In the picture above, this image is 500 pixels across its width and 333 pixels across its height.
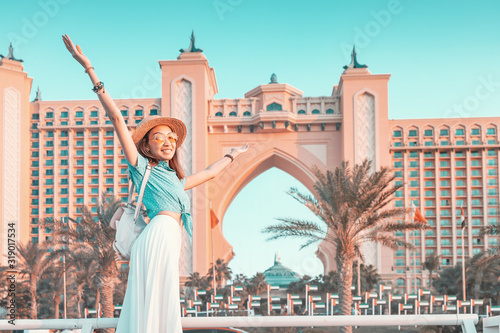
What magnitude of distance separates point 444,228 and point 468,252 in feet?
8.72

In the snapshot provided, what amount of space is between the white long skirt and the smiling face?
1.95 feet

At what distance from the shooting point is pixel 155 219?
375 centimetres

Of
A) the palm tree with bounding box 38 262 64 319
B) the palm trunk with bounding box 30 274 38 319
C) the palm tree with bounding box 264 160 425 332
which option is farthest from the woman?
the palm tree with bounding box 38 262 64 319

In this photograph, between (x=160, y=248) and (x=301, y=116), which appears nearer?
(x=160, y=248)

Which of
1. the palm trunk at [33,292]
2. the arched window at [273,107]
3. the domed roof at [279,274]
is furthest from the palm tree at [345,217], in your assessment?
the domed roof at [279,274]

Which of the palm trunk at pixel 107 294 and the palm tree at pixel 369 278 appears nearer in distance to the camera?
the palm trunk at pixel 107 294

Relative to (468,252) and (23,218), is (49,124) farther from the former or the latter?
(468,252)

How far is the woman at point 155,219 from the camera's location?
3480mm

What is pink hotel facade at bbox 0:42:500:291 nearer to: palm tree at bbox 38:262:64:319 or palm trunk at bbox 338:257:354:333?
palm tree at bbox 38:262:64:319

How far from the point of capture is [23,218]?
4478cm

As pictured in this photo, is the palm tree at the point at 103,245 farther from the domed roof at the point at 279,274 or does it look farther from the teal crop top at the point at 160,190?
the domed roof at the point at 279,274

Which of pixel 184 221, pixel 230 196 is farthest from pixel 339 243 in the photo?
pixel 230 196

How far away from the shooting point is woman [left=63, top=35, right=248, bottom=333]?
348 centimetres

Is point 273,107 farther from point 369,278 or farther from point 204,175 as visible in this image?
point 204,175
